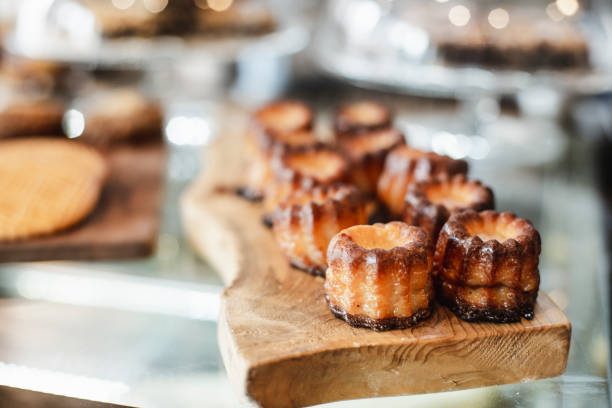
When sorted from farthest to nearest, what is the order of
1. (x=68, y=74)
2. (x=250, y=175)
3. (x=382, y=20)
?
1. (x=68, y=74)
2. (x=382, y=20)
3. (x=250, y=175)

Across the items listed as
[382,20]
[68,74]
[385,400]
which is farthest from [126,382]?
[68,74]

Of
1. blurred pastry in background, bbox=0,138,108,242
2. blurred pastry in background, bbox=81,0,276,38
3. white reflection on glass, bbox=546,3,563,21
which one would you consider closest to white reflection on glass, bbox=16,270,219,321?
blurred pastry in background, bbox=0,138,108,242

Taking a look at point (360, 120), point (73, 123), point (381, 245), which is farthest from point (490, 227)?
point (73, 123)

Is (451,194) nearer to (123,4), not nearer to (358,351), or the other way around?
(358,351)

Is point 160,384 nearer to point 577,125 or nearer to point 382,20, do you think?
point 382,20

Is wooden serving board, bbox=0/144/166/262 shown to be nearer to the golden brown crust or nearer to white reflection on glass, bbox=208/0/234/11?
the golden brown crust

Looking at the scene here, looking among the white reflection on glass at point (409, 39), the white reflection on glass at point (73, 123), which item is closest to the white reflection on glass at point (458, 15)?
the white reflection on glass at point (409, 39)
